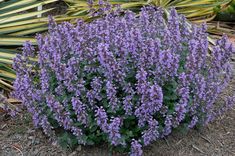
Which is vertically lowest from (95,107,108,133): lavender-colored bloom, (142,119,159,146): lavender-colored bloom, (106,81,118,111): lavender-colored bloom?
(142,119,159,146): lavender-colored bloom

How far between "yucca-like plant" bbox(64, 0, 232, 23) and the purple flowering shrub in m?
1.68

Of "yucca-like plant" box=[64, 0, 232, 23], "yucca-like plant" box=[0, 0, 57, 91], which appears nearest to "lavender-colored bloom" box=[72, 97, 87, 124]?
"yucca-like plant" box=[0, 0, 57, 91]

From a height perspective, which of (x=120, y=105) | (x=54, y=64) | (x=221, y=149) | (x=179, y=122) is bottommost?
(x=221, y=149)

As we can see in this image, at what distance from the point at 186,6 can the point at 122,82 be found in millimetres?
2489

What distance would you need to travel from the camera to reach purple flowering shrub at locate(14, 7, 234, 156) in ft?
8.86

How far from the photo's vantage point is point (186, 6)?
4945 millimetres

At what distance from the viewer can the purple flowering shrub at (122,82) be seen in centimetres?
270

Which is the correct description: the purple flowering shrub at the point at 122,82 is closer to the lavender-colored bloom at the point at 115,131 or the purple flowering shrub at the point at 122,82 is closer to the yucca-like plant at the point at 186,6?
the lavender-colored bloom at the point at 115,131

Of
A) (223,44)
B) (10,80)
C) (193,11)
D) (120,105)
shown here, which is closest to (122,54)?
(120,105)

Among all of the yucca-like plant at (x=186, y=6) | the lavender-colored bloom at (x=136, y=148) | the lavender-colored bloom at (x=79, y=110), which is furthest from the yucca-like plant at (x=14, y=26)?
the lavender-colored bloom at (x=136, y=148)

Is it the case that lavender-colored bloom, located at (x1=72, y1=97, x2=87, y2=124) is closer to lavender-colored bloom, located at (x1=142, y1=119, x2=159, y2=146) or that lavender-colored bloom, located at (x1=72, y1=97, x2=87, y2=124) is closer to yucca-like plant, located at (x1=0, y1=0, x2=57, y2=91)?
lavender-colored bloom, located at (x1=142, y1=119, x2=159, y2=146)

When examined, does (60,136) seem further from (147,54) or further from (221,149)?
(221,149)

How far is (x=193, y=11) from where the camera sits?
4914 mm

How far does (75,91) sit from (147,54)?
52 centimetres
